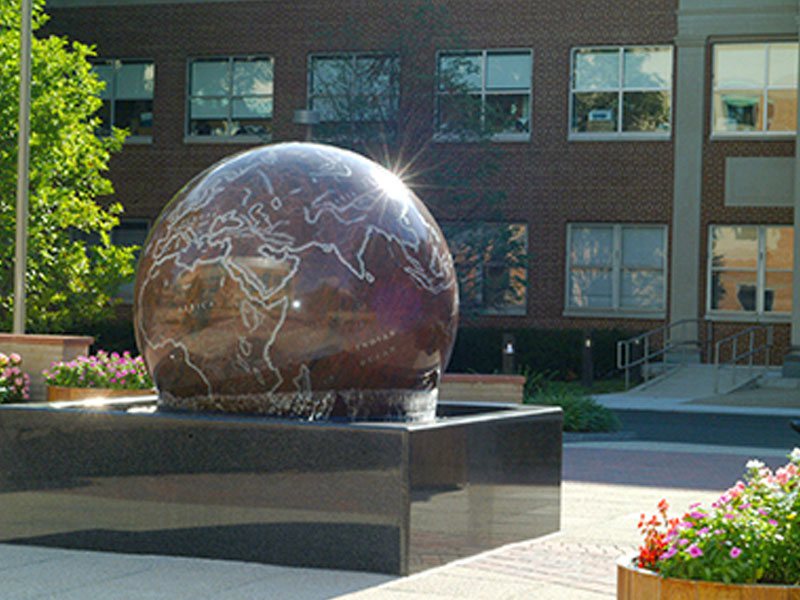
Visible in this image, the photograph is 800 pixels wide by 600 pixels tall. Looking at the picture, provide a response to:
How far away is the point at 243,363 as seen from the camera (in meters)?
9.29

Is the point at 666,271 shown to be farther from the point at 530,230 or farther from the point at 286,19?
the point at 286,19

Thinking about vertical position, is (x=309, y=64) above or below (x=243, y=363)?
above

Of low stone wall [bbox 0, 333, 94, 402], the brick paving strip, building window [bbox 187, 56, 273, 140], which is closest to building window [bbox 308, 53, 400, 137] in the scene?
building window [bbox 187, 56, 273, 140]

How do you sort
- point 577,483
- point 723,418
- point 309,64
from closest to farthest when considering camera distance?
point 577,483 → point 723,418 → point 309,64

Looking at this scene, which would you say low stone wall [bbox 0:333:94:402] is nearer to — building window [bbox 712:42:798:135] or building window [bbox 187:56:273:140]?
building window [bbox 187:56:273:140]

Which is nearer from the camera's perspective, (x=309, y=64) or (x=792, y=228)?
(x=792, y=228)

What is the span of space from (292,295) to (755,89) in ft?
95.1

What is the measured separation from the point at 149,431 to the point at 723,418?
18238 millimetres

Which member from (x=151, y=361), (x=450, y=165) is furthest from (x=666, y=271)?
(x=151, y=361)

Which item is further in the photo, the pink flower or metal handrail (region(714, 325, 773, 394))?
metal handrail (region(714, 325, 773, 394))

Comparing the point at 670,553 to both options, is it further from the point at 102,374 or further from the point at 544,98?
the point at 544,98

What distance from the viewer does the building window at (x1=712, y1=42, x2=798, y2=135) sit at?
117 ft

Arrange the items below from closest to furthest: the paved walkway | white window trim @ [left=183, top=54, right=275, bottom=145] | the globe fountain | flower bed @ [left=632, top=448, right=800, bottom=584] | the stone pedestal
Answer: flower bed @ [left=632, top=448, right=800, bottom=584], the paved walkway, the stone pedestal, the globe fountain, white window trim @ [left=183, top=54, right=275, bottom=145]

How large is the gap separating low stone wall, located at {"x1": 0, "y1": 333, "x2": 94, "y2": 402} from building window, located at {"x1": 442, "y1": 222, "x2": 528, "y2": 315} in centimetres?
1307
